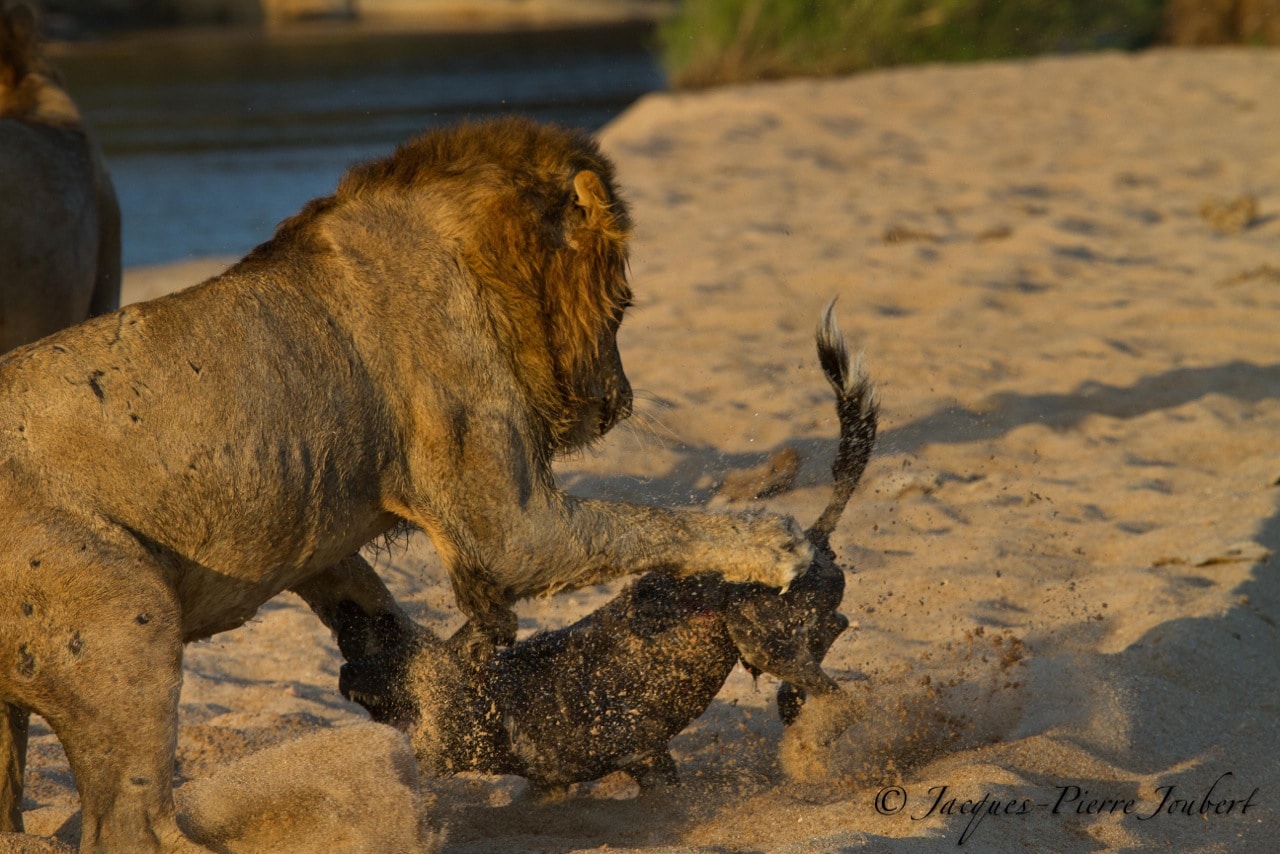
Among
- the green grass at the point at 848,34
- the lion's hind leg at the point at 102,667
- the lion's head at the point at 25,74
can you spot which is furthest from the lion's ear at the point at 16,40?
the green grass at the point at 848,34

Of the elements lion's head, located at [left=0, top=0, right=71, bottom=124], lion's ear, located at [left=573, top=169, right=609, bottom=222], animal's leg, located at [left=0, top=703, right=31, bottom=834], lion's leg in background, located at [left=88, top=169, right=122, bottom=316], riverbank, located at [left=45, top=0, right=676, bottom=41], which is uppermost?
lion's ear, located at [left=573, top=169, right=609, bottom=222]

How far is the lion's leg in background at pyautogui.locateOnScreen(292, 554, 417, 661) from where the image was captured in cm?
410

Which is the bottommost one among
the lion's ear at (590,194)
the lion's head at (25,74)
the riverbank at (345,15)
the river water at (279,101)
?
the riverbank at (345,15)

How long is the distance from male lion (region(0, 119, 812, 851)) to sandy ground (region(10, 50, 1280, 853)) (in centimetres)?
39

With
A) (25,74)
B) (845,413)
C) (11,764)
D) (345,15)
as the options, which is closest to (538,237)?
(845,413)

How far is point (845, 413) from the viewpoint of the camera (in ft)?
13.9

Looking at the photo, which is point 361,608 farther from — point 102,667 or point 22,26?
point 22,26

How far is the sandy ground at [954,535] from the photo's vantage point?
3.68 metres

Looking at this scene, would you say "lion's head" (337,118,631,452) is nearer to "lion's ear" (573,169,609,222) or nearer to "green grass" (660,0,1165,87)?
"lion's ear" (573,169,609,222)

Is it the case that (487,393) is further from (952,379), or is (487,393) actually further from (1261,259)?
(1261,259)

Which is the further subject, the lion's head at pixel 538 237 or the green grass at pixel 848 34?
the green grass at pixel 848 34

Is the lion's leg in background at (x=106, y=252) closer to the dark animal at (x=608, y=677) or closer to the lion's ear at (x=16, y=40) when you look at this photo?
the lion's ear at (x=16, y=40)

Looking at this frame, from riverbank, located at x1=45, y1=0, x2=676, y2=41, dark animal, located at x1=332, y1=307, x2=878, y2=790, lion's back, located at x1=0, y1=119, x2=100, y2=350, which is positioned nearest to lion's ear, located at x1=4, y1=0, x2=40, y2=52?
lion's back, located at x1=0, y1=119, x2=100, y2=350

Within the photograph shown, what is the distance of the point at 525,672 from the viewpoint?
13.1 feet
